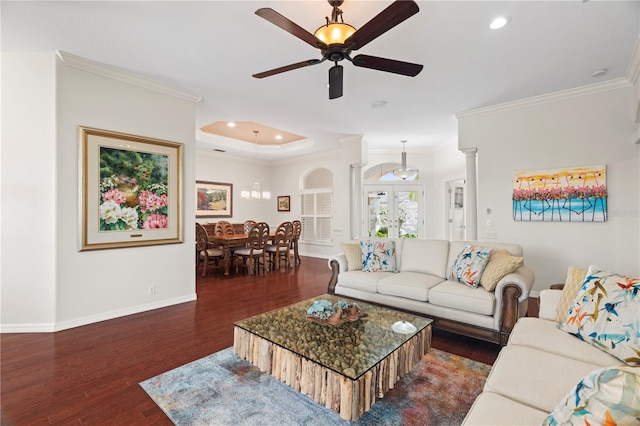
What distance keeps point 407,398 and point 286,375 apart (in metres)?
0.86

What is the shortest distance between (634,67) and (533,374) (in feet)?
12.5

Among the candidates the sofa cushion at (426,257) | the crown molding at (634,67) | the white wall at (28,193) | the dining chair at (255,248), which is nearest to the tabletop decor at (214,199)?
the dining chair at (255,248)

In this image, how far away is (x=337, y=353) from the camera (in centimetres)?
184

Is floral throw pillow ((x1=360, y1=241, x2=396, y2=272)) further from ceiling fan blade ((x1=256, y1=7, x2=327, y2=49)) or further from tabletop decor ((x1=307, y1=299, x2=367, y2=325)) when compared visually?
ceiling fan blade ((x1=256, y1=7, x2=327, y2=49))

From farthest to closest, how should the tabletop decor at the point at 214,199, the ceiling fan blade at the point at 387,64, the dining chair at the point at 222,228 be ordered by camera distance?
1. the tabletop decor at the point at 214,199
2. the dining chair at the point at 222,228
3. the ceiling fan blade at the point at 387,64

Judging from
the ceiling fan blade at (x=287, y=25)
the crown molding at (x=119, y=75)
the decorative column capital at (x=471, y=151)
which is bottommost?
the decorative column capital at (x=471, y=151)

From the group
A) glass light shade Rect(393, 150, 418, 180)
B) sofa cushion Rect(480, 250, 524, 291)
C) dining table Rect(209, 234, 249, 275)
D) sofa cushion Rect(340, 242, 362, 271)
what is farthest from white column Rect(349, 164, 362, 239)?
sofa cushion Rect(480, 250, 524, 291)

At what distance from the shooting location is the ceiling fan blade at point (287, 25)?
1791mm

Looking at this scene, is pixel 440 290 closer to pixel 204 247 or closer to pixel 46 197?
pixel 46 197

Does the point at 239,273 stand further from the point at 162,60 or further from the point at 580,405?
the point at 580,405

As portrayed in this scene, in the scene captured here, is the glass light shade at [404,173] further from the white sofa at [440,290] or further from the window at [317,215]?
the white sofa at [440,290]

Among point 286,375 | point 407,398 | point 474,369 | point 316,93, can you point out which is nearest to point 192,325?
point 286,375

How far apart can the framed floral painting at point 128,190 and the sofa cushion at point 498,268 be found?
3.78 metres

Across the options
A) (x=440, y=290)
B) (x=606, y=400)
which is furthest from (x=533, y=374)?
(x=440, y=290)
